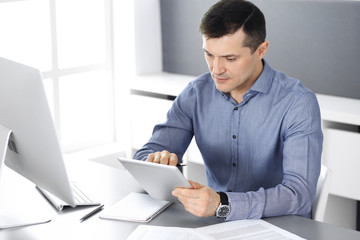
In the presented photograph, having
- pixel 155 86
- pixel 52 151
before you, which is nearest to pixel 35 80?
pixel 52 151

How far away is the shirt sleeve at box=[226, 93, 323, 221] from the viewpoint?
6.09 feet

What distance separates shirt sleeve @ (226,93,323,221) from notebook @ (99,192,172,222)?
0.79ft

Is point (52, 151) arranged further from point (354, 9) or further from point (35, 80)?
point (354, 9)

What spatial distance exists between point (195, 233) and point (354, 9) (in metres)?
2.08

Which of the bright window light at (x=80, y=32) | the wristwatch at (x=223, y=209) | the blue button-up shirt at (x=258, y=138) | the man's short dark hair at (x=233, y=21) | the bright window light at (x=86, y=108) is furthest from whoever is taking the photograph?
the bright window light at (x=86, y=108)

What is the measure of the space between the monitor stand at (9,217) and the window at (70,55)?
183cm

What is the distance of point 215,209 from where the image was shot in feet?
5.98

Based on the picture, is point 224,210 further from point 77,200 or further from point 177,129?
point 177,129

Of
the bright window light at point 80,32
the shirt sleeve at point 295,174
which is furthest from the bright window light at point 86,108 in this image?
the shirt sleeve at point 295,174

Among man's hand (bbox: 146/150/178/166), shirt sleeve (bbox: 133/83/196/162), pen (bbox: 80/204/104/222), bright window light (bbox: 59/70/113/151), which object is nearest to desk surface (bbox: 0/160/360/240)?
pen (bbox: 80/204/104/222)

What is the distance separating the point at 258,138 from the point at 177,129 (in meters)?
0.34

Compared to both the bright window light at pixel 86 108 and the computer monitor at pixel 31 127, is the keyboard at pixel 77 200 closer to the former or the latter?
the computer monitor at pixel 31 127

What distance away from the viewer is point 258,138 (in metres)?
2.25

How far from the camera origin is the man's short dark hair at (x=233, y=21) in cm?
208
